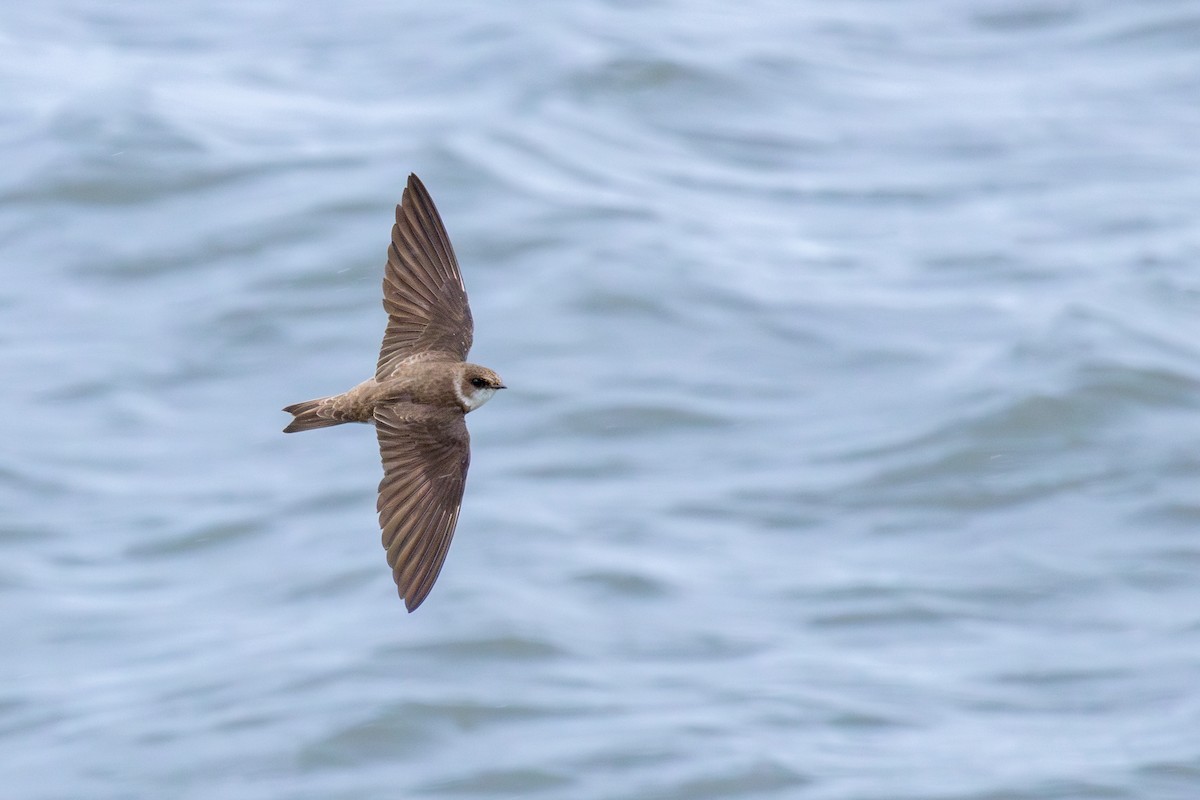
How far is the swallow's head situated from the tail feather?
34 centimetres

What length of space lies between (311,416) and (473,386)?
1.44 feet

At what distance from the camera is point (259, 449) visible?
62.4 feet

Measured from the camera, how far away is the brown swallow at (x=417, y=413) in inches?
200

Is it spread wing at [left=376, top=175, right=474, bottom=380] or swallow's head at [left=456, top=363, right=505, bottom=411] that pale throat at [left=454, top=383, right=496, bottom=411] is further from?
spread wing at [left=376, top=175, right=474, bottom=380]

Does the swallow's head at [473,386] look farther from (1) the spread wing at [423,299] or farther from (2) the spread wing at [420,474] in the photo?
(1) the spread wing at [423,299]

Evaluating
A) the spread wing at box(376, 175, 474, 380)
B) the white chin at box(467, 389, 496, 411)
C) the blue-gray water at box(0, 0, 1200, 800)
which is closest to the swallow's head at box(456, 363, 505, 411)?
the white chin at box(467, 389, 496, 411)

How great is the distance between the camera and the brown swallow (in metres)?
5.09

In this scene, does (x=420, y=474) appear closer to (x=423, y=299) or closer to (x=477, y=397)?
(x=477, y=397)

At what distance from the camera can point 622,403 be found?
19.7 meters

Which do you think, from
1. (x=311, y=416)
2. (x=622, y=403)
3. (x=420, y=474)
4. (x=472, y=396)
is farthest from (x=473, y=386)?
(x=622, y=403)

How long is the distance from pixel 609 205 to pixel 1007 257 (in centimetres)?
442

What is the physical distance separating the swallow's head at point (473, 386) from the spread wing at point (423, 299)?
290 mm

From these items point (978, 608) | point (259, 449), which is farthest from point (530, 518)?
point (978, 608)

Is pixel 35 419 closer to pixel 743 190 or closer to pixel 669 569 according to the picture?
pixel 669 569
